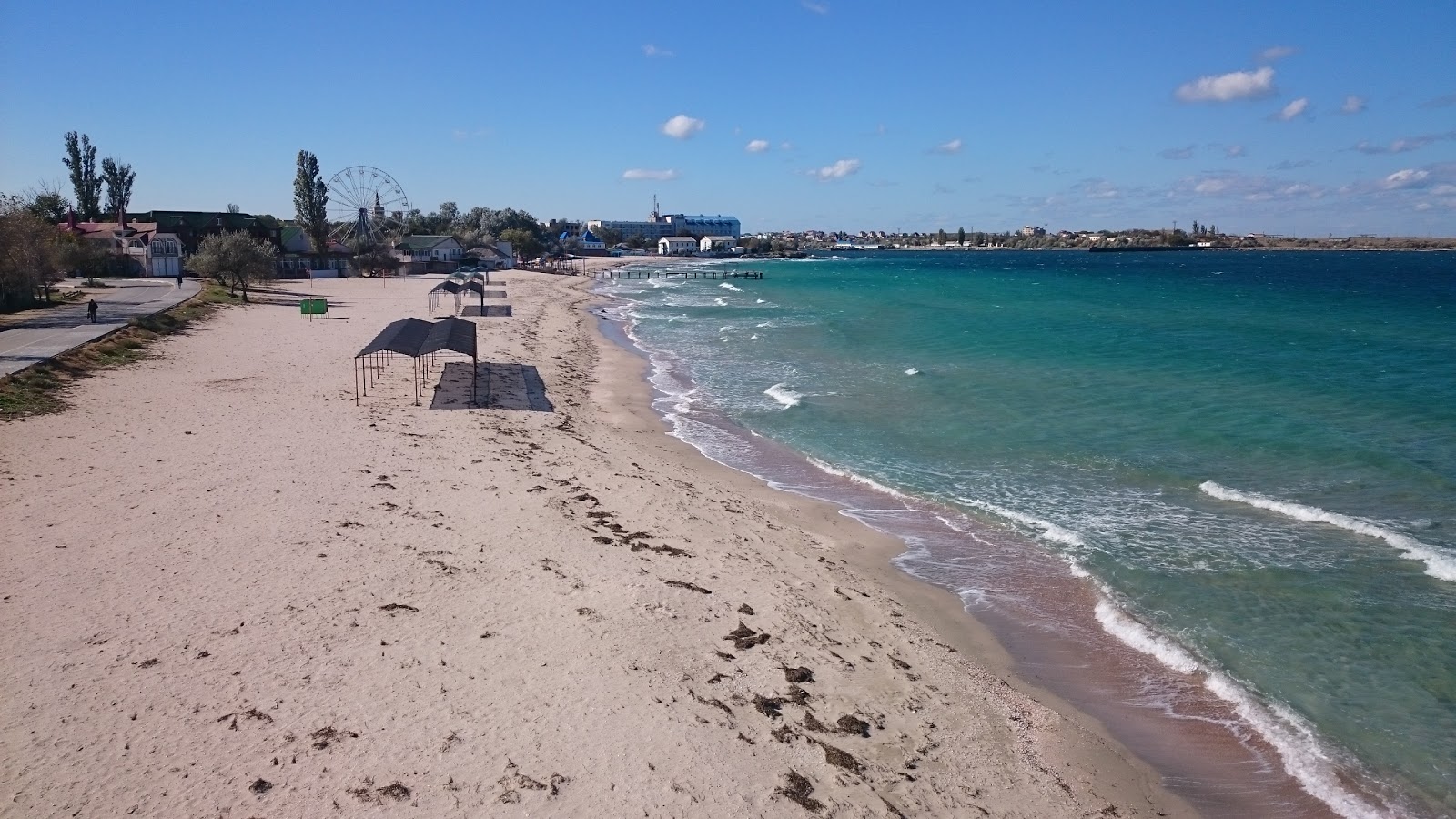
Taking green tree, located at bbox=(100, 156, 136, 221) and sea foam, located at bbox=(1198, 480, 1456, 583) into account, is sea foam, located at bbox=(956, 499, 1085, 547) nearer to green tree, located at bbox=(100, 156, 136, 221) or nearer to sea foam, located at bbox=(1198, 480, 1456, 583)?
sea foam, located at bbox=(1198, 480, 1456, 583)

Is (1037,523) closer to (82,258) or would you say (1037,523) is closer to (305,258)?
(82,258)

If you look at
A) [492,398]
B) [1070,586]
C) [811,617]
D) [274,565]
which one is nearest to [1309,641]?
[1070,586]

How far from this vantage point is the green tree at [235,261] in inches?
1996

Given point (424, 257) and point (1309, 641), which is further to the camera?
point (424, 257)

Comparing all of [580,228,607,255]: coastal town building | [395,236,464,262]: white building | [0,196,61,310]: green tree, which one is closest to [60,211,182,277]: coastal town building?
[395,236,464,262]: white building

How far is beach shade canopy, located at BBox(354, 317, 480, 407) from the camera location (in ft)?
72.3

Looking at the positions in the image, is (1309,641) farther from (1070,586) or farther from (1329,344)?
(1329,344)

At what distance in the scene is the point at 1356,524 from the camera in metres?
15.6

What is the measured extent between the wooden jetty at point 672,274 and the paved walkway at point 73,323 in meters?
58.3

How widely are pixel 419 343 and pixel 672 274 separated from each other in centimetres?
9460

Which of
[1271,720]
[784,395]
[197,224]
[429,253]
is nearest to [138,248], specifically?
[197,224]

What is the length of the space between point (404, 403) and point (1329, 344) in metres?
40.9

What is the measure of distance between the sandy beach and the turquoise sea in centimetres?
135

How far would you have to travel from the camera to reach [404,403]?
22.7 m
